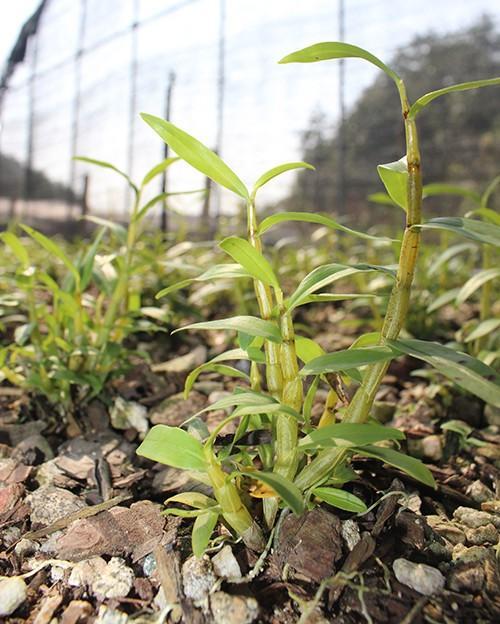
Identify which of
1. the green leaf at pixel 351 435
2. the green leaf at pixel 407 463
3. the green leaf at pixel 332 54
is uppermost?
the green leaf at pixel 332 54

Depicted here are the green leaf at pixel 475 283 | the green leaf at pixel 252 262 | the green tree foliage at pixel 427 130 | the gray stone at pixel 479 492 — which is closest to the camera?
the green leaf at pixel 252 262

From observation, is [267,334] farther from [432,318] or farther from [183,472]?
[432,318]

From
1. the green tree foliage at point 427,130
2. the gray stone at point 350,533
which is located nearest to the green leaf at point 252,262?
the gray stone at point 350,533

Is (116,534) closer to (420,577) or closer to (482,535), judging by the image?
(420,577)

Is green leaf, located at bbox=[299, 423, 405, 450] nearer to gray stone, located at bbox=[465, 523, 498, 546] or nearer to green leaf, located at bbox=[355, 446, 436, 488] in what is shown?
green leaf, located at bbox=[355, 446, 436, 488]

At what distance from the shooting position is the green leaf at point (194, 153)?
0.65 m

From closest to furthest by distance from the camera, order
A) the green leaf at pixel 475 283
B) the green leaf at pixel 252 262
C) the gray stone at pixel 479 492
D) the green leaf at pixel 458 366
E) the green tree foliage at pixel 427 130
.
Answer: the green leaf at pixel 458 366, the green leaf at pixel 252 262, the gray stone at pixel 479 492, the green leaf at pixel 475 283, the green tree foliage at pixel 427 130

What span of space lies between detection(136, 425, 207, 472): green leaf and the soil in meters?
0.14

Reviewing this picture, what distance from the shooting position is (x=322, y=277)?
2.16 feet

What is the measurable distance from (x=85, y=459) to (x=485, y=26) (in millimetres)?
4101

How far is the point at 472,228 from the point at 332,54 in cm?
25

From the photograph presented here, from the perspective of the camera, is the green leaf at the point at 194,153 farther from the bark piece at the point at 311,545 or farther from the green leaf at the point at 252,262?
the bark piece at the point at 311,545

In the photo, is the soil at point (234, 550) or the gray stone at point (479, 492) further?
the gray stone at point (479, 492)

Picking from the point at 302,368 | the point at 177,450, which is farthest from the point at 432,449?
the point at 177,450
